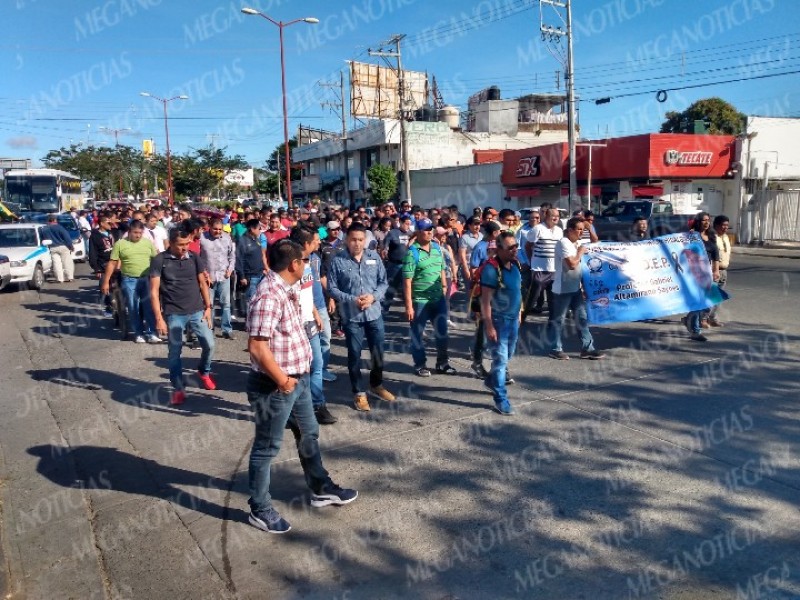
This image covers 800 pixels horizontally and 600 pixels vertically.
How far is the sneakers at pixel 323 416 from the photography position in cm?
576

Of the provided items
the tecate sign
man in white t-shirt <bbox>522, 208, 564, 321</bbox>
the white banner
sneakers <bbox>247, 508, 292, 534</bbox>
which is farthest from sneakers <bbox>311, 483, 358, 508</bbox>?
the white banner

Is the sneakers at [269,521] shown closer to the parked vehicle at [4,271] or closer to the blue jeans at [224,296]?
the blue jeans at [224,296]

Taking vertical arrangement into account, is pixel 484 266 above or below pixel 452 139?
below

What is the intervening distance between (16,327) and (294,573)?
31.1 ft

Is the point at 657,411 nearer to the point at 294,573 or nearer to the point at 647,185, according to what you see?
the point at 294,573

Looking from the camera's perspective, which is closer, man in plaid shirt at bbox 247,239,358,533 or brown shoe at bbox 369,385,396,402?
man in plaid shirt at bbox 247,239,358,533

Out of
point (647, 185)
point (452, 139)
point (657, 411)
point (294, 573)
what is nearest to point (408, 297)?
point (657, 411)

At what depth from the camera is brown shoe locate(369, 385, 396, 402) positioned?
637cm

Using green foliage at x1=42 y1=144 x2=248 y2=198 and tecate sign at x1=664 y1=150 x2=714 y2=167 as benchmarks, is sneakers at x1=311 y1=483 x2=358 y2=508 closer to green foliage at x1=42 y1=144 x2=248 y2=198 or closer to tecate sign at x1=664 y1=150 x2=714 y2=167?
tecate sign at x1=664 y1=150 x2=714 y2=167

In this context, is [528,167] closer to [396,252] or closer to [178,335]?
[396,252]

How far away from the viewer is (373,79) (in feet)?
156

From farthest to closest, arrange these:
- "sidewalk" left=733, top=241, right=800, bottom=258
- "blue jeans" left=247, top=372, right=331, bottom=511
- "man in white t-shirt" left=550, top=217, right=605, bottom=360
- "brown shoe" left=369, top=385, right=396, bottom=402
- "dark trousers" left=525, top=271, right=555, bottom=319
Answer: "sidewalk" left=733, top=241, right=800, bottom=258 < "dark trousers" left=525, top=271, right=555, bottom=319 < "man in white t-shirt" left=550, top=217, right=605, bottom=360 < "brown shoe" left=369, top=385, right=396, bottom=402 < "blue jeans" left=247, top=372, right=331, bottom=511

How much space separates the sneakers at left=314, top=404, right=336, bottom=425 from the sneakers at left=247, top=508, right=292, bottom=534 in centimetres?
177

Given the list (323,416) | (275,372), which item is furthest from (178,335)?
(275,372)
